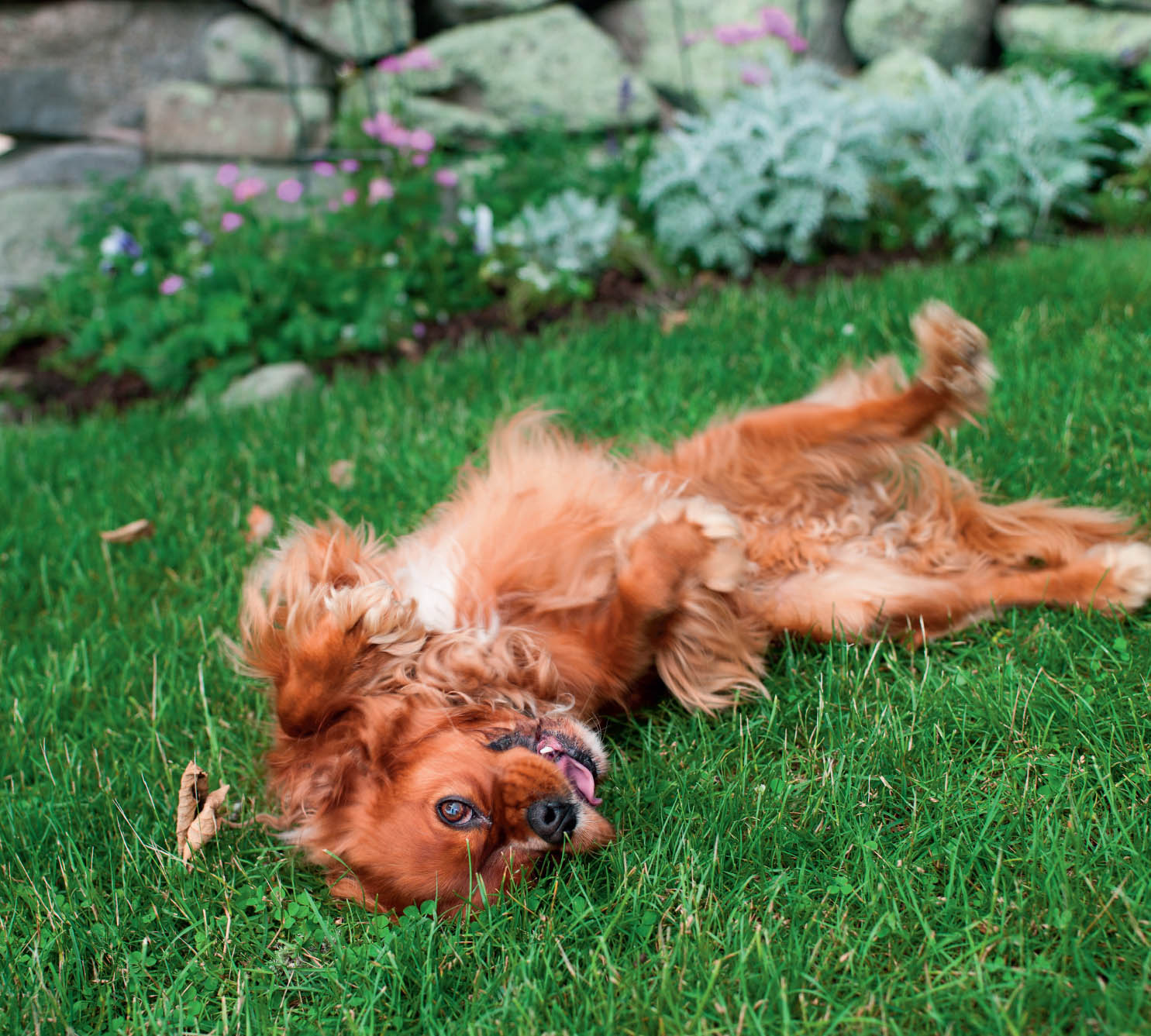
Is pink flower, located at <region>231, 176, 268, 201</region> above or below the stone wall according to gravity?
below

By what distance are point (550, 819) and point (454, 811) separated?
172 millimetres

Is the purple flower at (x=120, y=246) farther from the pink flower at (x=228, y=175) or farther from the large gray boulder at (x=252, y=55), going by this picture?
the large gray boulder at (x=252, y=55)

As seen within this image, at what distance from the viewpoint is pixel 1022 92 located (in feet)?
17.8

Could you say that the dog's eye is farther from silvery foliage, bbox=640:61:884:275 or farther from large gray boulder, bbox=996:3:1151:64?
large gray boulder, bbox=996:3:1151:64

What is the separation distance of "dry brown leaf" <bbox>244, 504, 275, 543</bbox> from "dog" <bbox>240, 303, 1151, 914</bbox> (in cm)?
40

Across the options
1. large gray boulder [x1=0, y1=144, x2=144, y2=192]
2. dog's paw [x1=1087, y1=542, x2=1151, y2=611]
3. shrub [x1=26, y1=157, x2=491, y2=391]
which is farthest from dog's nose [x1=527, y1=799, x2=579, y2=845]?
large gray boulder [x1=0, y1=144, x2=144, y2=192]

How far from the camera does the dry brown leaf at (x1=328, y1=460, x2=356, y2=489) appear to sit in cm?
340

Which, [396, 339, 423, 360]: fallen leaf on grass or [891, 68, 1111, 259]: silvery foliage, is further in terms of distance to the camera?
[891, 68, 1111, 259]: silvery foliage

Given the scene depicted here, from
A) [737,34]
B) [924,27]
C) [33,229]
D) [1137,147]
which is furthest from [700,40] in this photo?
[33,229]

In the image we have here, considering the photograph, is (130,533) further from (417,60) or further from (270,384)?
(417,60)

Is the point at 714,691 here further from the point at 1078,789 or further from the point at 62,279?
the point at 62,279

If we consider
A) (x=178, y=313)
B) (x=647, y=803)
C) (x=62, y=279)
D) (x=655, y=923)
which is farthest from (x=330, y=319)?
(x=655, y=923)

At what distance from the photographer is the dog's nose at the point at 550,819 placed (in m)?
1.70

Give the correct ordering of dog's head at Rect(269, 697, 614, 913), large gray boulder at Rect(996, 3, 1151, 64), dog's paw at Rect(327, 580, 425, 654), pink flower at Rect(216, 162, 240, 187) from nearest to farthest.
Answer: dog's head at Rect(269, 697, 614, 913) < dog's paw at Rect(327, 580, 425, 654) < pink flower at Rect(216, 162, 240, 187) < large gray boulder at Rect(996, 3, 1151, 64)
